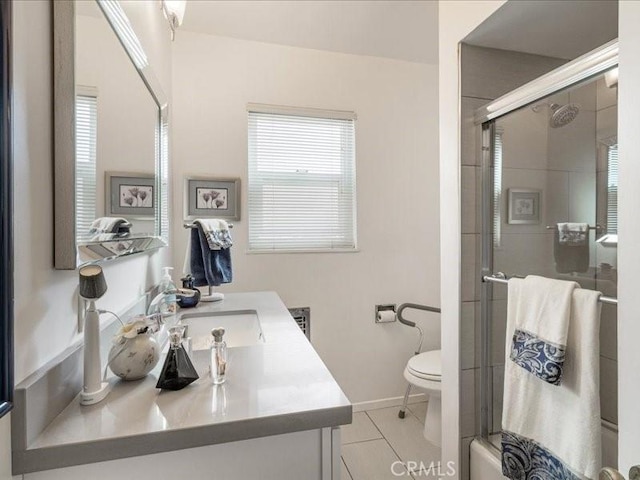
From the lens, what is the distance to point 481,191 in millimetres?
1431

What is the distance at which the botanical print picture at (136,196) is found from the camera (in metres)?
1.13

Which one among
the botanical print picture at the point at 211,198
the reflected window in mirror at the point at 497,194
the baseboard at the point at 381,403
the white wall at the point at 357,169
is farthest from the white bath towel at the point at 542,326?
the botanical print picture at the point at 211,198

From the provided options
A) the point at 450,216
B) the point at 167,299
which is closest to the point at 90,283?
the point at 167,299

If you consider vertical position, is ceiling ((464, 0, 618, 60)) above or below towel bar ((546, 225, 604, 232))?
above

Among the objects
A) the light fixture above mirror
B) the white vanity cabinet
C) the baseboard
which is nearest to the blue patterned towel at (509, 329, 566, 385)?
the white vanity cabinet

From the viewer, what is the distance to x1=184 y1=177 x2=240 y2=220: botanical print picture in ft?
6.95

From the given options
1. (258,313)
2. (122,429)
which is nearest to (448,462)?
(258,313)

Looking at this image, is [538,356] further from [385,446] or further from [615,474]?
[385,446]

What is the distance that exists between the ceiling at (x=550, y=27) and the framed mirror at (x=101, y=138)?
127 centimetres

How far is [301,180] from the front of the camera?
2342 mm

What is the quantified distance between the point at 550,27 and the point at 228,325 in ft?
5.83

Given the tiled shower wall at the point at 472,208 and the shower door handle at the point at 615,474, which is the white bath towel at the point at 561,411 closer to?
the tiled shower wall at the point at 472,208

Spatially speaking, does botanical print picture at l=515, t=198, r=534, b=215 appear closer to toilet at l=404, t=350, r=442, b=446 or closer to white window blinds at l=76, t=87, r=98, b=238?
toilet at l=404, t=350, r=442, b=446

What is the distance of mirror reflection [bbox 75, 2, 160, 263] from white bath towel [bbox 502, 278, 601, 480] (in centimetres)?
131
